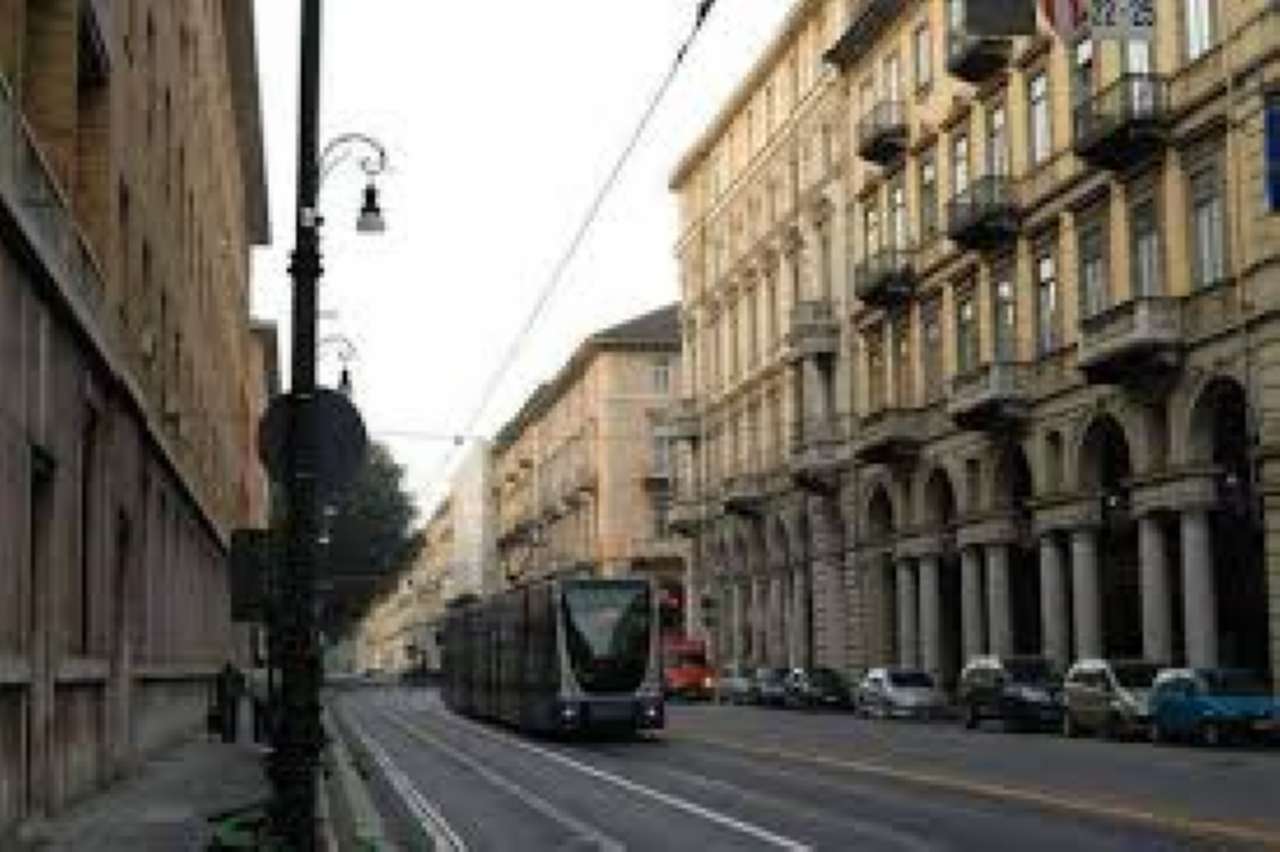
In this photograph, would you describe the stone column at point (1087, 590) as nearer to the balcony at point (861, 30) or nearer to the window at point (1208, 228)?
the window at point (1208, 228)

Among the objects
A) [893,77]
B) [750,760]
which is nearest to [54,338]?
[750,760]

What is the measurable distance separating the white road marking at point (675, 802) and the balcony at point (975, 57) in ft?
73.5

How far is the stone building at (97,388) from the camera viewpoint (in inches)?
693

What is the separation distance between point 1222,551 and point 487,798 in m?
22.8

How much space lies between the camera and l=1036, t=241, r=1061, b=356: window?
51500 millimetres

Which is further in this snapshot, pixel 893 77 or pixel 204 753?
pixel 893 77

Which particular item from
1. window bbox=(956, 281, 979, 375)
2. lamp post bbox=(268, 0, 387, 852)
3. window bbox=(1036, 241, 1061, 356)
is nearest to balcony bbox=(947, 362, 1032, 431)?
window bbox=(1036, 241, 1061, 356)

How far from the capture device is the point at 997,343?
55.1 metres

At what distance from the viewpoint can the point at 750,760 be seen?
3294 cm

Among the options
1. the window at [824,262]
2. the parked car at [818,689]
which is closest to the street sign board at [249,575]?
the parked car at [818,689]

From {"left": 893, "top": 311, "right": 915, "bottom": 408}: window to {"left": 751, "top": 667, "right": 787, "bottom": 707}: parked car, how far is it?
10423 millimetres

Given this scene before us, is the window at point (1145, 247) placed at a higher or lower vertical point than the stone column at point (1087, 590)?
higher

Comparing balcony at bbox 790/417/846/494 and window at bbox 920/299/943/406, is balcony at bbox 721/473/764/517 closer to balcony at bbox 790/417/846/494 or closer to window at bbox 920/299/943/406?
balcony at bbox 790/417/846/494

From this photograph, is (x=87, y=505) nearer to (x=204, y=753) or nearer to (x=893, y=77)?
(x=204, y=753)
